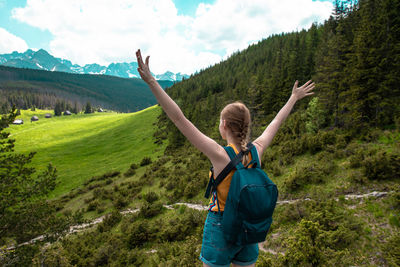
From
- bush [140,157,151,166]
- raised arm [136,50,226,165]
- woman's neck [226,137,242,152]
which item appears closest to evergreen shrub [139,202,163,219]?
woman's neck [226,137,242,152]

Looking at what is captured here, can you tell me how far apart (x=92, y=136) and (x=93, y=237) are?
6258 cm

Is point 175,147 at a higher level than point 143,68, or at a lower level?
lower

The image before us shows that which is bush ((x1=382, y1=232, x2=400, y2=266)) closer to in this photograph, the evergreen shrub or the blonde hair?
the blonde hair

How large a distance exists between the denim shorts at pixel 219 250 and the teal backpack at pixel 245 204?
0.39 feet

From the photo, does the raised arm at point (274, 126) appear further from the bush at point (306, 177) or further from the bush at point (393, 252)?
the bush at point (306, 177)

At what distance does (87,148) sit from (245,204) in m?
63.3

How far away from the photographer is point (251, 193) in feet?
5.62

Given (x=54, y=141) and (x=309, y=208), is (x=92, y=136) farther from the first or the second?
(x=309, y=208)

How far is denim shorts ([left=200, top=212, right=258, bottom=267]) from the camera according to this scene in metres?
1.89

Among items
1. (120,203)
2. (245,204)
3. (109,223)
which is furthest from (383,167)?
(120,203)

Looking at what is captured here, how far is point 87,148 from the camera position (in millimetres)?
54875

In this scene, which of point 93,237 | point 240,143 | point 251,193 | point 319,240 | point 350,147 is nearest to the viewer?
point 251,193

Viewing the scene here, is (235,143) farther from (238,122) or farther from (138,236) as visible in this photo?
(138,236)

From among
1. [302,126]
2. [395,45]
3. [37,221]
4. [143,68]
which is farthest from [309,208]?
[395,45]
